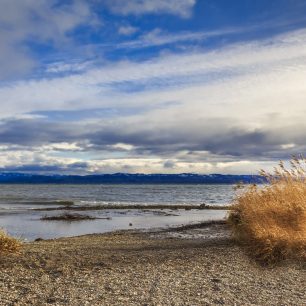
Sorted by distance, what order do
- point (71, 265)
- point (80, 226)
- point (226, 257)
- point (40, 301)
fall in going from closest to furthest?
point (40, 301) → point (71, 265) → point (226, 257) → point (80, 226)

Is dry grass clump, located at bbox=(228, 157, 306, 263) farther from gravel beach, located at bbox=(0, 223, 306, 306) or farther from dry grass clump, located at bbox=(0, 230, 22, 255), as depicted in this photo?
dry grass clump, located at bbox=(0, 230, 22, 255)

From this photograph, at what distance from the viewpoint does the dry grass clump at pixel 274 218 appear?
11.2m

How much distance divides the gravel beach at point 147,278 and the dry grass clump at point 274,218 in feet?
1.69

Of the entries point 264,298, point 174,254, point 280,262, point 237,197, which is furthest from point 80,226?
point 264,298

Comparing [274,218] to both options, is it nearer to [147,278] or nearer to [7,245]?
[147,278]

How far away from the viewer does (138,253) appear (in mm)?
11883

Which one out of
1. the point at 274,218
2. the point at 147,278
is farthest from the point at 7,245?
the point at 274,218

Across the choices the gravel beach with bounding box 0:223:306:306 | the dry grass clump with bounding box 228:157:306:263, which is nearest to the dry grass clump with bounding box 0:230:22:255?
the gravel beach with bounding box 0:223:306:306

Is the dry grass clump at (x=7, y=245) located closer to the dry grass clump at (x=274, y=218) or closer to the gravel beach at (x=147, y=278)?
the gravel beach at (x=147, y=278)

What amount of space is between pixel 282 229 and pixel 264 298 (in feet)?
13.7

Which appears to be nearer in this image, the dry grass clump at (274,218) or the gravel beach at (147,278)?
the gravel beach at (147,278)

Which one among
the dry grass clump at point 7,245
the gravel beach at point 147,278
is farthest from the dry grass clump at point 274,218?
the dry grass clump at point 7,245

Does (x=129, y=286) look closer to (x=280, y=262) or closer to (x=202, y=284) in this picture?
(x=202, y=284)

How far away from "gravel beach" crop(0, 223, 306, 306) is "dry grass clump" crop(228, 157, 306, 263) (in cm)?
51
